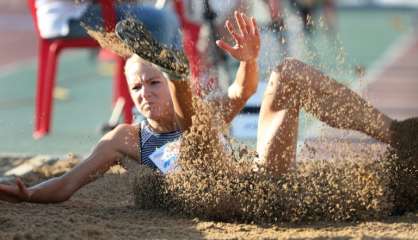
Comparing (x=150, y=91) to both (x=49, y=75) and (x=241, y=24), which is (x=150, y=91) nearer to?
(x=241, y=24)

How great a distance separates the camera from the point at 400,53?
18.2 metres

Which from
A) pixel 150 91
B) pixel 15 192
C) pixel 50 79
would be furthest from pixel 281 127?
pixel 50 79

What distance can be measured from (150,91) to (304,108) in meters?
0.72

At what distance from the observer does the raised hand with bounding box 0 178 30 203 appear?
5.00 m

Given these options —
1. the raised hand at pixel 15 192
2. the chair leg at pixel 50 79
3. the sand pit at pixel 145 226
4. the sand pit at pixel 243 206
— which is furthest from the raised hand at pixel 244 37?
the chair leg at pixel 50 79

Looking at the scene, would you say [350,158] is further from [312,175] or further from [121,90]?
[121,90]

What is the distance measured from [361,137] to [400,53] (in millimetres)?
13144

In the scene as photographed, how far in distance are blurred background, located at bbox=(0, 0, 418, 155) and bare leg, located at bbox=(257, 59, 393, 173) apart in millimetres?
240

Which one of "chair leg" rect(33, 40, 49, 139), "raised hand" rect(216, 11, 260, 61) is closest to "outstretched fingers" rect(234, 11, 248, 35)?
"raised hand" rect(216, 11, 260, 61)

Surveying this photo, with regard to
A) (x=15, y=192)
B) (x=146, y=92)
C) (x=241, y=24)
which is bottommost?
(x=15, y=192)

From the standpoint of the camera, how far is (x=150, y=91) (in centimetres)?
500

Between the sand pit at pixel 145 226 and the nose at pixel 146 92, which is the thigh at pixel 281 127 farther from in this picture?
the nose at pixel 146 92

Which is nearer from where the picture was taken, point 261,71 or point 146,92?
point 146,92

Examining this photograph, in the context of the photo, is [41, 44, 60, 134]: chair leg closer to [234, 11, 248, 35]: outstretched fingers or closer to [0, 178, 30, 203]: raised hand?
[0, 178, 30, 203]: raised hand
